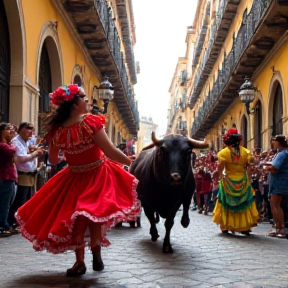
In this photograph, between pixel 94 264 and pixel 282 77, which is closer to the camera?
pixel 94 264

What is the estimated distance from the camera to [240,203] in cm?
942

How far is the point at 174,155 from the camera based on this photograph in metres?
6.82

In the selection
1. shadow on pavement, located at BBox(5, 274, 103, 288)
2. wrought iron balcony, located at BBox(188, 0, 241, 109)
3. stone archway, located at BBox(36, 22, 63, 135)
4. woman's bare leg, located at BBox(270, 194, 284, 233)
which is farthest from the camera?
wrought iron balcony, located at BBox(188, 0, 241, 109)

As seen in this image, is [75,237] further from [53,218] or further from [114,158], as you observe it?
[114,158]

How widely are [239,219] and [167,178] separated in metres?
2.80

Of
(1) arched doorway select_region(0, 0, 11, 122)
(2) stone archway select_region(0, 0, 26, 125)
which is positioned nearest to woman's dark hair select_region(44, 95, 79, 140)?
(1) arched doorway select_region(0, 0, 11, 122)

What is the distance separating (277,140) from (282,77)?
836 cm

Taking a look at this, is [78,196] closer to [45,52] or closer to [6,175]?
[6,175]

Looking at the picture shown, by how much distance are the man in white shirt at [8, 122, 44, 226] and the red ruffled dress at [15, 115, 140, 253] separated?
12.2 feet

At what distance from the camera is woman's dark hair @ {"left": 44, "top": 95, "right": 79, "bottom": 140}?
532 cm

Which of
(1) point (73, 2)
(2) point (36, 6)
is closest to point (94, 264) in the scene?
(2) point (36, 6)

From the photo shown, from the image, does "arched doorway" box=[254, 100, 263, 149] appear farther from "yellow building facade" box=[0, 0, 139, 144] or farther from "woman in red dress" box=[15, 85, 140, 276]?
"woman in red dress" box=[15, 85, 140, 276]

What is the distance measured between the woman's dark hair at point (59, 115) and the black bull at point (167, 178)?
1769 mm

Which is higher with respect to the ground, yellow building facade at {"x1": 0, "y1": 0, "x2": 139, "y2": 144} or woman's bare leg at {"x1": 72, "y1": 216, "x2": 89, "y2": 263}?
yellow building facade at {"x1": 0, "y1": 0, "x2": 139, "y2": 144}
